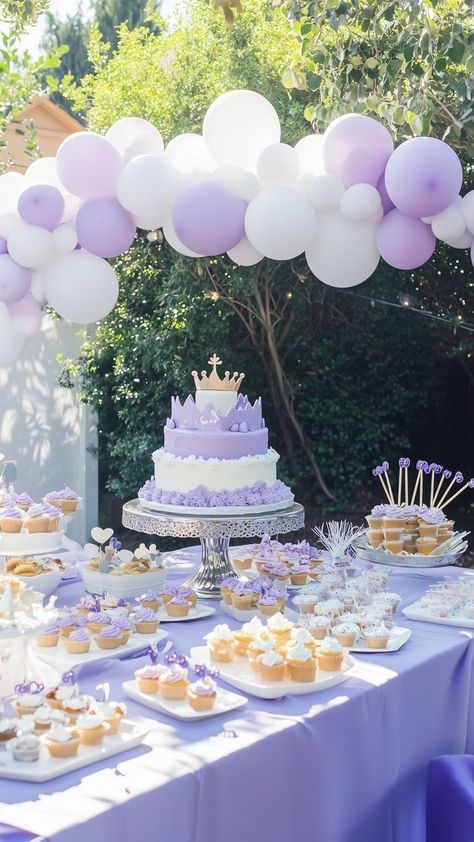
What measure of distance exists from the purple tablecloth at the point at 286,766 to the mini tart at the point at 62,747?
52 mm

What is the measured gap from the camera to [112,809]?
167 cm

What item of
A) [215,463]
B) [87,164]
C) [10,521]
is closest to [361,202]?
[87,164]

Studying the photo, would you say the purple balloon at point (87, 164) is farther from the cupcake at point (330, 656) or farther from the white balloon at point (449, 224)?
the cupcake at point (330, 656)

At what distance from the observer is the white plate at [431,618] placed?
2.82 metres

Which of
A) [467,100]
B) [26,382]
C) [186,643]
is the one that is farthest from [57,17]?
[186,643]

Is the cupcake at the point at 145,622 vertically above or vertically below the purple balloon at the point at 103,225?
below

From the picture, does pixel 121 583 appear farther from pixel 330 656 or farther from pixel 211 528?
pixel 330 656

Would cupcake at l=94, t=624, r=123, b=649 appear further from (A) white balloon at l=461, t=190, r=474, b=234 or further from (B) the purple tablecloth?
(A) white balloon at l=461, t=190, r=474, b=234

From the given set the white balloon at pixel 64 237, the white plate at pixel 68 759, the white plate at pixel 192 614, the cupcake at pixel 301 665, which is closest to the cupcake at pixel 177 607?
the white plate at pixel 192 614

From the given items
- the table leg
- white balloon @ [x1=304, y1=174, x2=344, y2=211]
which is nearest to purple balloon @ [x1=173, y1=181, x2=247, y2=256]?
white balloon @ [x1=304, y1=174, x2=344, y2=211]

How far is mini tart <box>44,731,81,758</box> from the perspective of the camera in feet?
6.00

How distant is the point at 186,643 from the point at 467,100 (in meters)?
2.50

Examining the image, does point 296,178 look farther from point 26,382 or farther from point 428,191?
point 26,382

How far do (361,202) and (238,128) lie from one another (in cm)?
47
